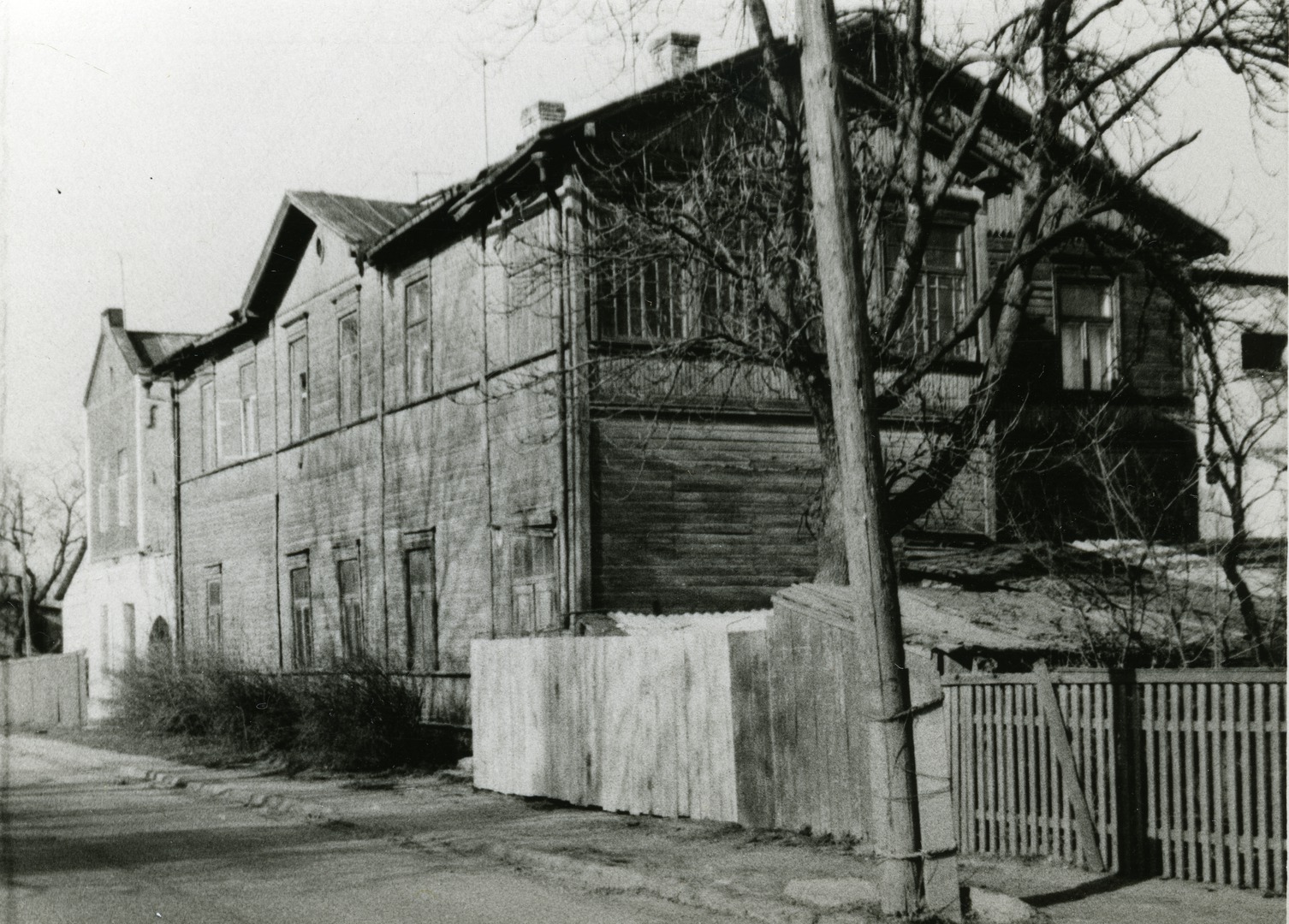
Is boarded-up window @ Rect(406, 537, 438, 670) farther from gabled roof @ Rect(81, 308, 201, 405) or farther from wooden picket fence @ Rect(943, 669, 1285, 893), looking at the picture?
gabled roof @ Rect(81, 308, 201, 405)

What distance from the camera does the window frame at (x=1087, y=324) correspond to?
21.9m

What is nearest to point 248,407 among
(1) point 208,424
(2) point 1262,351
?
(1) point 208,424

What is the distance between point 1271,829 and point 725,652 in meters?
4.89

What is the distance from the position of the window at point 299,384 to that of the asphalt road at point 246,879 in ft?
42.0

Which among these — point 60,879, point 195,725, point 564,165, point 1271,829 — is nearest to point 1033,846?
point 1271,829

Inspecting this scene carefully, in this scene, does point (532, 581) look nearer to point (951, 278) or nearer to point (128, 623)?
point (951, 278)

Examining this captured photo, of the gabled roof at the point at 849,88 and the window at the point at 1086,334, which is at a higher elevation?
the gabled roof at the point at 849,88

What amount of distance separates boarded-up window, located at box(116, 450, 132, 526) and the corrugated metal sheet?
44.7 feet

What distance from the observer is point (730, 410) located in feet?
64.6

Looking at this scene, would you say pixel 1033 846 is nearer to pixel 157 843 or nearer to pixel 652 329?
pixel 157 843

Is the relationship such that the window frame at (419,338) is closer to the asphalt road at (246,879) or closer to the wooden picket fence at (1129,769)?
the asphalt road at (246,879)

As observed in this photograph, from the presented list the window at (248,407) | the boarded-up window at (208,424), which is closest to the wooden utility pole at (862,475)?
the window at (248,407)

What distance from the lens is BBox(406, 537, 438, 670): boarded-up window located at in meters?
22.8

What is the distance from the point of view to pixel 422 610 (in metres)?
23.3
